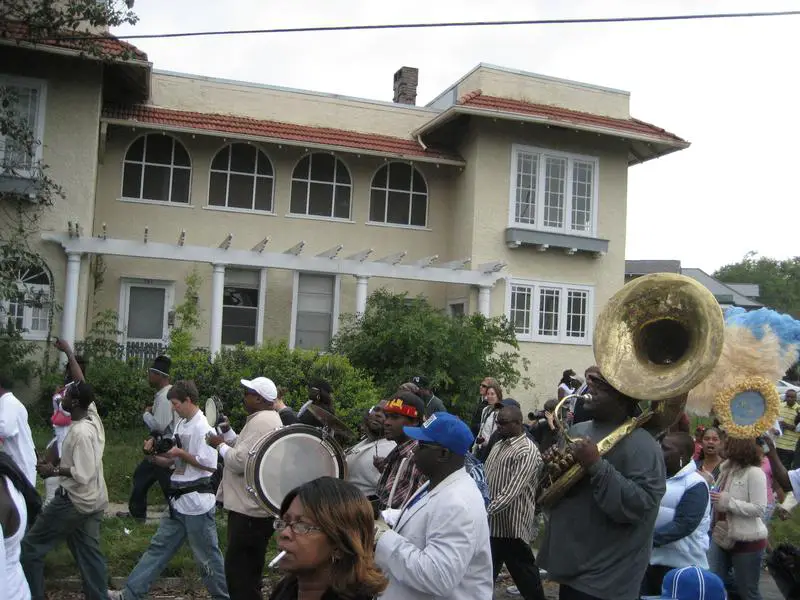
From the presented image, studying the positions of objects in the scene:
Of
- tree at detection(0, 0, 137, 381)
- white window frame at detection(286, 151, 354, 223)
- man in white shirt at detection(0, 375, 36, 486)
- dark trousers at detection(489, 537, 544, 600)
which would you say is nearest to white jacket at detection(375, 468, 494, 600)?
dark trousers at detection(489, 537, 544, 600)

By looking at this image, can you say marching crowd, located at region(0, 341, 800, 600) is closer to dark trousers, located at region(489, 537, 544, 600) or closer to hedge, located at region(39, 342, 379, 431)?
dark trousers, located at region(489, 537, 544, 600)

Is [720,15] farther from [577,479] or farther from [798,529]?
[577,479]

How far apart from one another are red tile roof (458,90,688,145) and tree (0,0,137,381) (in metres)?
8.05

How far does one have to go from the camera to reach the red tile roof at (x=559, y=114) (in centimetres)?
2016

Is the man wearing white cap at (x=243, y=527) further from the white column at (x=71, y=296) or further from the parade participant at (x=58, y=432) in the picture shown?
the white column at (x=71, y=296)

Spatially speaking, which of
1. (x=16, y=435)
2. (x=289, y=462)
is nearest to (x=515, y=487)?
(x=289, y=462)

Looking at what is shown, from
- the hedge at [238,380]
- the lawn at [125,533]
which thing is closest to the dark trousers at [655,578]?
the lawn at [125,533]

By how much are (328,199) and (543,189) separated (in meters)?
5.19

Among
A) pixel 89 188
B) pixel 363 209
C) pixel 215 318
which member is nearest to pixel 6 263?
pixel 89 188

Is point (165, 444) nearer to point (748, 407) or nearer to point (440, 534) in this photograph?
point (440, 534)

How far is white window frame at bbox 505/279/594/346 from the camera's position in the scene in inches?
824

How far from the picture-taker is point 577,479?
4375 mm

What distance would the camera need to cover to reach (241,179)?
2023cm

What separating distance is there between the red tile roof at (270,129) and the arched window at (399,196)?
73 cm
